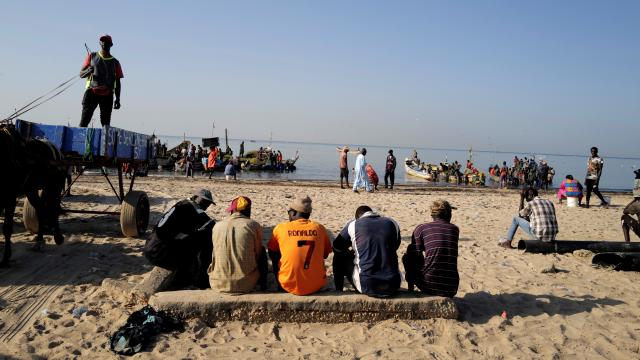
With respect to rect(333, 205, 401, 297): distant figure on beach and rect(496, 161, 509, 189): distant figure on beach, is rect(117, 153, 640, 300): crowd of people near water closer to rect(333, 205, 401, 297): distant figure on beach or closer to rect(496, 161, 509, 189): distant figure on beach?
rect(333, 205, 401, 297): distant figure on beach

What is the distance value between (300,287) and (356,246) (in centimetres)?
75

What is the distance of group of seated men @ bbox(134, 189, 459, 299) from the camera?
5.09 metres

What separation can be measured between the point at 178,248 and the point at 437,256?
297 centimetres

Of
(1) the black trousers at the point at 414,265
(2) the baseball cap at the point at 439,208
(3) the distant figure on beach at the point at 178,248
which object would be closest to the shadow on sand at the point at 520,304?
(1) the black trousers at the point at 414,265

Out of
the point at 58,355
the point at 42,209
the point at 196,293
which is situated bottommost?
the point at 58,355

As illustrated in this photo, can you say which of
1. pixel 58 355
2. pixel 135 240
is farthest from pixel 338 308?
pixel 135 240

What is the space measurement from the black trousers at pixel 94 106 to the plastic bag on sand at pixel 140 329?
4.97 meters

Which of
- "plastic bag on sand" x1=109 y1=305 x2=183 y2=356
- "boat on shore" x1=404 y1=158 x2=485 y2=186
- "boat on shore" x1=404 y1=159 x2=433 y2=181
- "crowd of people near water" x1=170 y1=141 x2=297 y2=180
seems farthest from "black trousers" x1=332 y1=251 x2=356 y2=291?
"boat on shore" x1=404 y1=159 x2=433 y2=181

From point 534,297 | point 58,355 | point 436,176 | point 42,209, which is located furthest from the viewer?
point 436,176

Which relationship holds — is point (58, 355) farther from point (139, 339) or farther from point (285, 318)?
point (285, 318)

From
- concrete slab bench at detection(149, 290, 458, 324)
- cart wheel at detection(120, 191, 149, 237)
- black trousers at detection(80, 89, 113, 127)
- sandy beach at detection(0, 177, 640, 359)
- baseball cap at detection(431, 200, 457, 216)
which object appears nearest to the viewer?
sandy beach at detection(0, 177, 640, 359)

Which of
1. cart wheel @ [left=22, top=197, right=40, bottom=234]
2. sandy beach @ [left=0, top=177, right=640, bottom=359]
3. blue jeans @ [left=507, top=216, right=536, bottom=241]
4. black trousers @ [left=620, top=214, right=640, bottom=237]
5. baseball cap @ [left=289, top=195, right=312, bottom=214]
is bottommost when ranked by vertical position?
sandy beach @ [left=0, top=177, right=640, bottom=359]

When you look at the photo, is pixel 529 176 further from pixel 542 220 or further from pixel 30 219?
pixel 30 219

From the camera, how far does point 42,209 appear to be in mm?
7523
